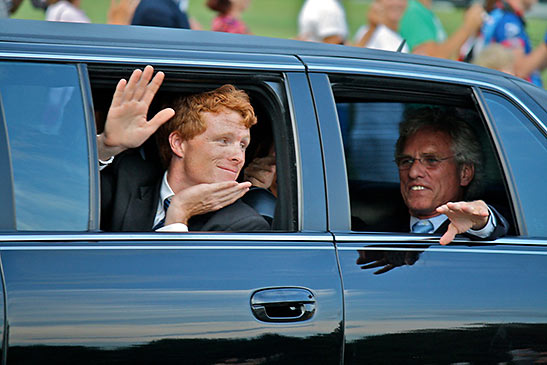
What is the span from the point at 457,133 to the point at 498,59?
1730 mm

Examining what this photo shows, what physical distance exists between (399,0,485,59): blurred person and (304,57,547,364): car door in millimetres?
3434

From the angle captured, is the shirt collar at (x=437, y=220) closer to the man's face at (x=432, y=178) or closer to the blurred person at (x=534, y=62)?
the man's face at (x=432, y=178)

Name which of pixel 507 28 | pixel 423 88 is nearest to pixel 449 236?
pixel 423 88

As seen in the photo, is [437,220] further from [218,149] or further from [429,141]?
[218,149]

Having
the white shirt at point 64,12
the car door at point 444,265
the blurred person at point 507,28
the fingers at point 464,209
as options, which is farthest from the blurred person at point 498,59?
the white shirt at point 64,12

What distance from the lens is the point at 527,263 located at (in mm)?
2916

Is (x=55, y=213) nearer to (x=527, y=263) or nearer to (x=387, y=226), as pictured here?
(x=527, y=263)

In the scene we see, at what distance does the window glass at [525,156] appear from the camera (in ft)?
9.96

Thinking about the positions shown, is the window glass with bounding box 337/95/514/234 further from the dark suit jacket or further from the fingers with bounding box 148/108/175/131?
the fingers with bounding box 148/108/175/131

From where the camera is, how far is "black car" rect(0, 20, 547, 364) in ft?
7.98

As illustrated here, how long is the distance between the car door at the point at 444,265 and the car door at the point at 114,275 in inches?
4.8

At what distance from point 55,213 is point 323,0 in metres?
5.03

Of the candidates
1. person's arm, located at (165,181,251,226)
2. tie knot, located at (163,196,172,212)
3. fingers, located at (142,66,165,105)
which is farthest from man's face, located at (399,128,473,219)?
fingers, located at (142,66,165,105)

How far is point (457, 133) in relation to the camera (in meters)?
3.72
